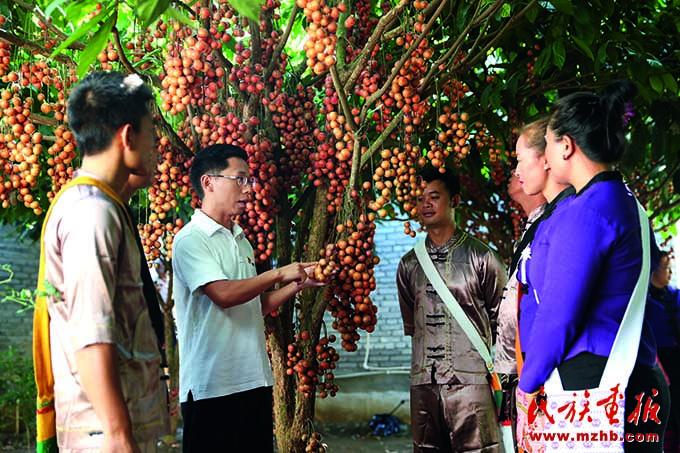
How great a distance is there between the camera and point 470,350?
11.9 feet

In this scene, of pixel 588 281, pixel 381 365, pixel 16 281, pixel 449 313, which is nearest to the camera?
pixel 588 281

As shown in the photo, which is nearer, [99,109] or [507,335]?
[99,109]

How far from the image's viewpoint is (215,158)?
2.80 m

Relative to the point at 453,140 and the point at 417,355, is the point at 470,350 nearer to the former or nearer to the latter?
the point at 417,355

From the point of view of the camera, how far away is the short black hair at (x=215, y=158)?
9.17 ft

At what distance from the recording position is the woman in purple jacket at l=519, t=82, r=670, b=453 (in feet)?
6.64

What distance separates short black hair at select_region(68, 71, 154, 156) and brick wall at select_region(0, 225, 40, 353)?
736cm

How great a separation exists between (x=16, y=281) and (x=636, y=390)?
828 centimetres

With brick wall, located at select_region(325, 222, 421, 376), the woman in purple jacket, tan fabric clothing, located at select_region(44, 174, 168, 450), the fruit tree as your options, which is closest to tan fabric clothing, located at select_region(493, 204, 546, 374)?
the fruit tree

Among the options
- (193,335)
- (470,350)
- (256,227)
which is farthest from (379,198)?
(470,350)

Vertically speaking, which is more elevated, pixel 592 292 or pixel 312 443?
pixel 592 292

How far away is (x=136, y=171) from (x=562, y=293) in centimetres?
121

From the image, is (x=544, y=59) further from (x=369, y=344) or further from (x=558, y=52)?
(x=369, y=344)

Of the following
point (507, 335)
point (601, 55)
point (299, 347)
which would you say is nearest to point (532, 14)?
point (601, 55)
